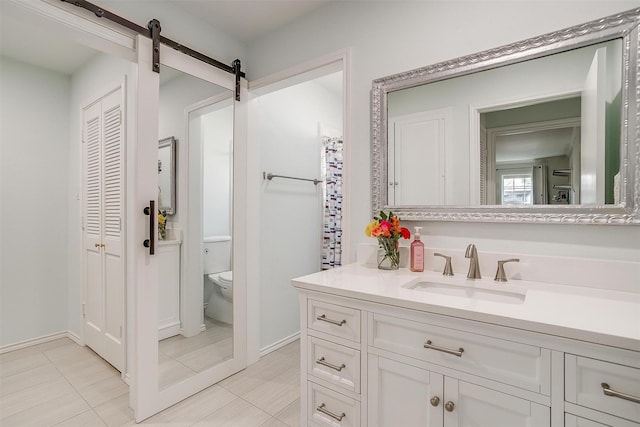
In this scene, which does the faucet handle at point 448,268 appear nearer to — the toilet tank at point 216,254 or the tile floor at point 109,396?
the tile floor at point 109,396

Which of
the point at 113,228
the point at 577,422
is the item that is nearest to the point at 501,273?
the point at 577,422

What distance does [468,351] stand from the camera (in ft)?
3.30

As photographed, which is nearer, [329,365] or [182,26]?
[329,365]

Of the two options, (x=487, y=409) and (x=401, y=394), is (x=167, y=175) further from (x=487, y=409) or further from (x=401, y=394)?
(x=487, y=409)

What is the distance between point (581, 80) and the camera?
1.27 m

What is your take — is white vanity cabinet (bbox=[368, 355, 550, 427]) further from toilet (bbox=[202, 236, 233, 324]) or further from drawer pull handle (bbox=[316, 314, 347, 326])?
toilet (bbox=[202, 236, 233, 324])

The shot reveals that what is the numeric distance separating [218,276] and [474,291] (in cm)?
169

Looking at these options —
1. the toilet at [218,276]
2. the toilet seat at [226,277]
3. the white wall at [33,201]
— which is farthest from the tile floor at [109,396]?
the toilet seat at [226,277]

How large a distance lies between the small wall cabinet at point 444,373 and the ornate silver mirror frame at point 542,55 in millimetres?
655

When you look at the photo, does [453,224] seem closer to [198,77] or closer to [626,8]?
[626,8]

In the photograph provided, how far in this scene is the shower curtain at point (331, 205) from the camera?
3201mm

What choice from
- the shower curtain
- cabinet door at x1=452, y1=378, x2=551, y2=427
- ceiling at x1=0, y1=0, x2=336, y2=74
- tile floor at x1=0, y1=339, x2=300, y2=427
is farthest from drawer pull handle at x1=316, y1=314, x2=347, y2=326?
ceiling at x1=0, y1=0, x2=336, y2=74

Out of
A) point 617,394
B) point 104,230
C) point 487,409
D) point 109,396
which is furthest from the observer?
point 104,230

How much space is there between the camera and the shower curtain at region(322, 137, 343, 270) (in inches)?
126
